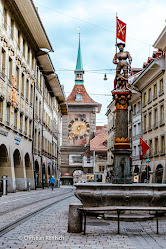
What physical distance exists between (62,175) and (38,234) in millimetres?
80121

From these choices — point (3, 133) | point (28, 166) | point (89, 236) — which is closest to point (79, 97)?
point (28, 166)

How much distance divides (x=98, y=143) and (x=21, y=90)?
51354mm

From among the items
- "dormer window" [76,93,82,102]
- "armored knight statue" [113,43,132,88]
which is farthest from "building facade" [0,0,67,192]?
"dormer window" [76,93,82,102]

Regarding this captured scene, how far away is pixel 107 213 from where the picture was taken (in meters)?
11.4

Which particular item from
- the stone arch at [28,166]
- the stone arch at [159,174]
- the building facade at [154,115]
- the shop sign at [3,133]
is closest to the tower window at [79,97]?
the building facade at [154,115]

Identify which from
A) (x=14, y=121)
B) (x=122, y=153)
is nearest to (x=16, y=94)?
(x=14, y=121)

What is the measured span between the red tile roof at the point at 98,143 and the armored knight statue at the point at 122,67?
220ft

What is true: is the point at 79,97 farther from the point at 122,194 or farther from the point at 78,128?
the point at 122,194

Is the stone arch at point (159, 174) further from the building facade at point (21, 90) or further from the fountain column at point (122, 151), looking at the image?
the fountain column at point (122, 151)

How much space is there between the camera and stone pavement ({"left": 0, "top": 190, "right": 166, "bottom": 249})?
7.21 m

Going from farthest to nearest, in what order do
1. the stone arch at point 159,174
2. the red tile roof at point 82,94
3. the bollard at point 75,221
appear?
1. the red tile roof at point 82,94
2. the stone arch at point 159,174
3. the bollard at point 75,221

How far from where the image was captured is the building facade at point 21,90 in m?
28.0

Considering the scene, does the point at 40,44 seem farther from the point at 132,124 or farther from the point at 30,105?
the point at 132,124

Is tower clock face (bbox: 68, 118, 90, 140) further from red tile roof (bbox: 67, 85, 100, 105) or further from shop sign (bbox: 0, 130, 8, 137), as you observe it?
shop sign (bbox: 0, 130, 8, 137)
